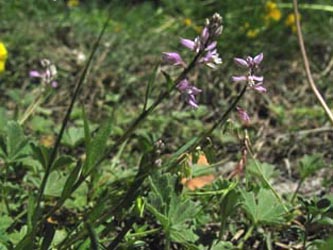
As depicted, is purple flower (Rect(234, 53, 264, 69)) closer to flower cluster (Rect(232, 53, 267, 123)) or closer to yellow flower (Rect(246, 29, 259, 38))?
flower cluster (Rect(232, 53, 267, 123))

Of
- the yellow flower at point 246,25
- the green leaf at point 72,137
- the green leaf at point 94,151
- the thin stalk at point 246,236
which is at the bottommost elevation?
the yellow flower at point 246,25

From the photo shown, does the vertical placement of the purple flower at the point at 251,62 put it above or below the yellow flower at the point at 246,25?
above

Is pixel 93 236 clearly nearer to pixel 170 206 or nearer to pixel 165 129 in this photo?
pixel 170 206

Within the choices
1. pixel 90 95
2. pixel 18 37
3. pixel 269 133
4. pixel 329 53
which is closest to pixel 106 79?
pixel 90 95

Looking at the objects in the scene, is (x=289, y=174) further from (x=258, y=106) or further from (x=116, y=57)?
(x=116, y=57)

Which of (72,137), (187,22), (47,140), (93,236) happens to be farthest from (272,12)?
(93,236)

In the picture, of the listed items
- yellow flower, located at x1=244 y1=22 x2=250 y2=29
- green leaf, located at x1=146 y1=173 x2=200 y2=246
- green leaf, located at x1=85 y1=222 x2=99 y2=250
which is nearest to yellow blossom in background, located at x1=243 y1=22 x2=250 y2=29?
yellow flower, located at x1=244 y1=22 x2=250 y2=29

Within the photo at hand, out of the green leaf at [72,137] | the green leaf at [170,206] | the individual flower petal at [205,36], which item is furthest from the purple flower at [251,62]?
the green leaf at [72,137]

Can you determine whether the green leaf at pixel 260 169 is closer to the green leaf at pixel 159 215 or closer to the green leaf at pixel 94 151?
the green leaf at pixel 159 215
